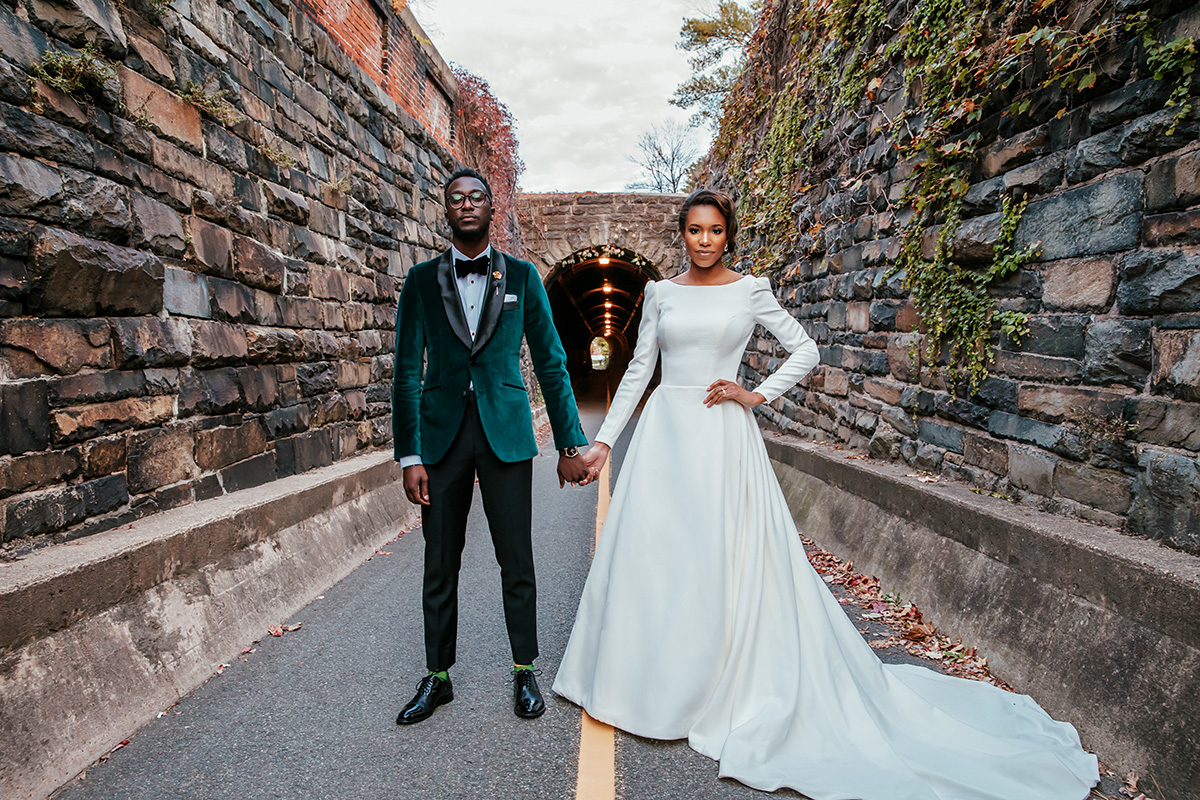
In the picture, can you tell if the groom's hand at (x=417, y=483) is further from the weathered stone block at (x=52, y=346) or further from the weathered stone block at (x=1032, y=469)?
the weathered stone block at (x=1032, y=469)

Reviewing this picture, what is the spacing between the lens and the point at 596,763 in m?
2.50

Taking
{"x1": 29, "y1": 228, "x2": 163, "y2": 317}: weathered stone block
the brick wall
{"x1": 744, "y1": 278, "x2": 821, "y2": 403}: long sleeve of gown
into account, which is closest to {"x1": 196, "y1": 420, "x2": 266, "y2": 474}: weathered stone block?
{"x1": 29, "y1": 228, "x2": 163, "y2": 317}: weathered stone block

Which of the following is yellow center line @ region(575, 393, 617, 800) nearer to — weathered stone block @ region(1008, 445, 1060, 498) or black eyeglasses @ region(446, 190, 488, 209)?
black eyeglasses @ region(446, 190, 488, 209)

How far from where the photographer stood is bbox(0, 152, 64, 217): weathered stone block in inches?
110

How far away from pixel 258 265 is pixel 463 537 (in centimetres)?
299

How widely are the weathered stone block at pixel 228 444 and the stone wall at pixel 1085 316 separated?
4410 mm

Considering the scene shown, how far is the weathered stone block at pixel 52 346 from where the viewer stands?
2.84 meters

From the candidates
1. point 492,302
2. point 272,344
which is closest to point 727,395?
point 492,302

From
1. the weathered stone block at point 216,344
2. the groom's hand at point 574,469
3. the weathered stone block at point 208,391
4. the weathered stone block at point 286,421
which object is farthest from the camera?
the weathered stone block at point 286,421

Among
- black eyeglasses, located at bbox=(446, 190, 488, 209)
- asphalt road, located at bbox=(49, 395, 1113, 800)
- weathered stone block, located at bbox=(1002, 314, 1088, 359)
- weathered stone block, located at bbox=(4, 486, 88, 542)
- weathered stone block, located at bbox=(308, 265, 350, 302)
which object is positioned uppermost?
black eyeglasses, located at bbox=(446, 190, 488, 209)

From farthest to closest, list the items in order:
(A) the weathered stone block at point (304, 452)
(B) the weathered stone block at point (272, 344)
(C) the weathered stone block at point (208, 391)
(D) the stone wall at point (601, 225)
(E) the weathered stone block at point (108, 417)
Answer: (D) the stone wall at point (601, 225)
(A) the weathered stone block at point (304, 452)
(B) the weathered stone block at point (272, 344)
(C) the weathered stone block at point (208, 391)
(E) the weathered stone block at point (108, 417)

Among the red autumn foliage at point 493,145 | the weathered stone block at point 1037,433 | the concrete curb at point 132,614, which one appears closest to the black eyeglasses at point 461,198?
the concrete curb at point 132,614

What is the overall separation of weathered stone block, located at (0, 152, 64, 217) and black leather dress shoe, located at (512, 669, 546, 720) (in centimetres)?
276

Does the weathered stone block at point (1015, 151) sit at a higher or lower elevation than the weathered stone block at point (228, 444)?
higher
